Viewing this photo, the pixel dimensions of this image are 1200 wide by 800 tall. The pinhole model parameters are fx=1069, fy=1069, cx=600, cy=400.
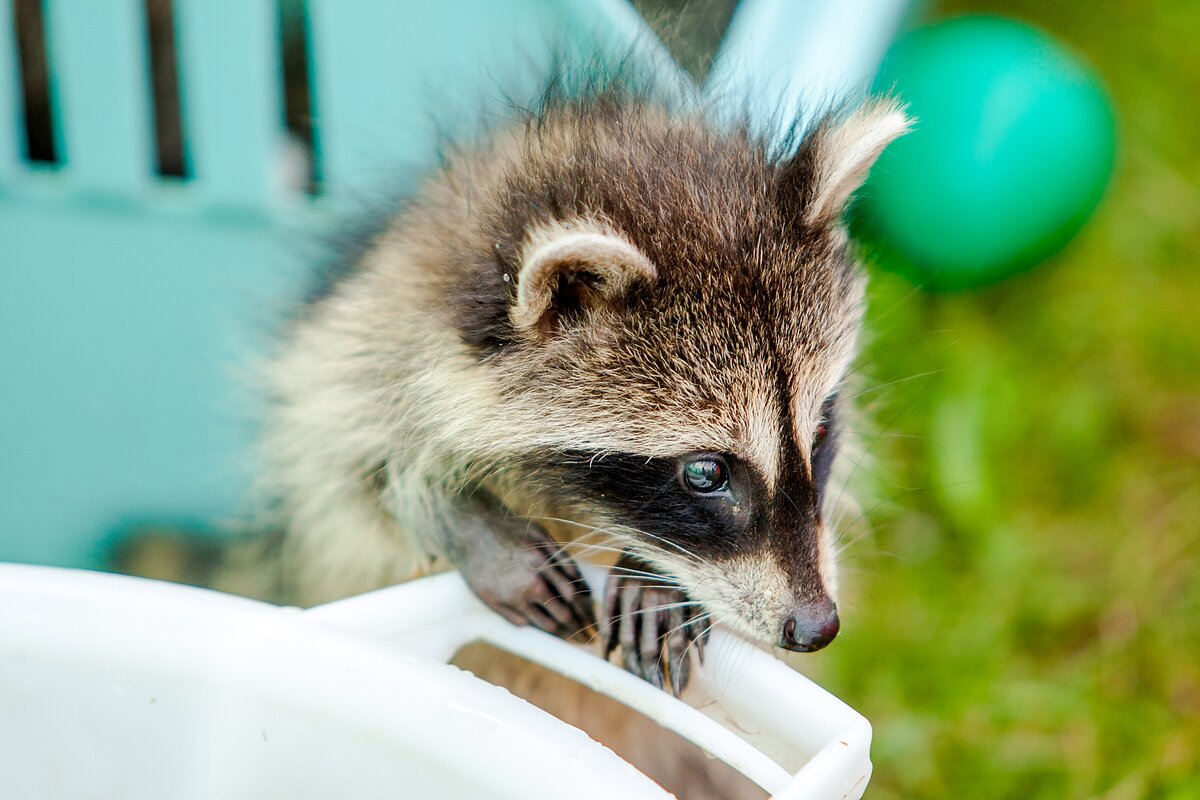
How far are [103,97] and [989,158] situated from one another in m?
1.96

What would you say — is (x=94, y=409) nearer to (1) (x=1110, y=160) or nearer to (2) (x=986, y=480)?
(2) (x=986, y=480)

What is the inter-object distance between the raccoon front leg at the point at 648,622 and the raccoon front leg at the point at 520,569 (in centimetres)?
4

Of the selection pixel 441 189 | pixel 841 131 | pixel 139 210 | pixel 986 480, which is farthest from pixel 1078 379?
pixel 139 210

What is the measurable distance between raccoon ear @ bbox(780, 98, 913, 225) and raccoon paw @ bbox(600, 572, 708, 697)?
1.61 feet

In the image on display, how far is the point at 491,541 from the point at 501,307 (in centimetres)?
31

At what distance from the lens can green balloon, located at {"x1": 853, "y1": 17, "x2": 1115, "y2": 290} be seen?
8.34ft

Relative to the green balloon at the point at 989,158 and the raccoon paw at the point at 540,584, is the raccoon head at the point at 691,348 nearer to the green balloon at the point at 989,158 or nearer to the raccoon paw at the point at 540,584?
the raccoon paw at the point at 540,584

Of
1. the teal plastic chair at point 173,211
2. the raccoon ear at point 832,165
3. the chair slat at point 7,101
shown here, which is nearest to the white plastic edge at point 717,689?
the raccoon ear at point 832,165

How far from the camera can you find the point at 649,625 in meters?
1.31

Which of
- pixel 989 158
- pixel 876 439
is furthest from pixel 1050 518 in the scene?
pixel 989 158

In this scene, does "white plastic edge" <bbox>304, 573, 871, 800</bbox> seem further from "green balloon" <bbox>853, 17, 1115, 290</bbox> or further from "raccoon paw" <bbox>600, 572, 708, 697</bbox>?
"green balloon" <bbox>853, 17, 1115, 290</bbox>

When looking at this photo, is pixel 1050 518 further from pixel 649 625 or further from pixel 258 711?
pixel 258 711

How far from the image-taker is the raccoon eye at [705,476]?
1.25 m

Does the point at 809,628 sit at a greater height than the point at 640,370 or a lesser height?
lesser
